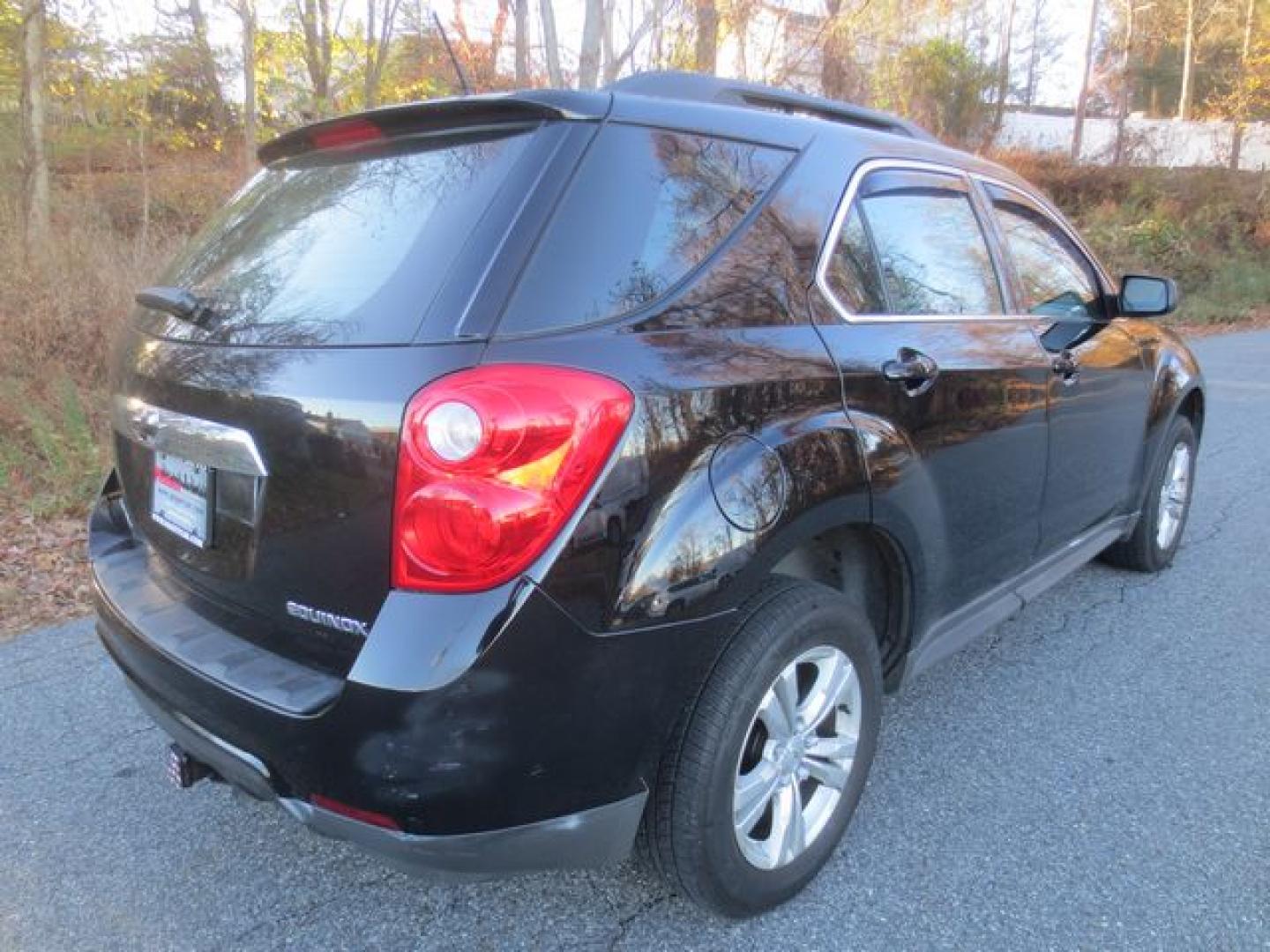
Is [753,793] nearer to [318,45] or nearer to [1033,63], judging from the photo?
[318,45]

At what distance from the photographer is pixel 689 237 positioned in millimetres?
2025

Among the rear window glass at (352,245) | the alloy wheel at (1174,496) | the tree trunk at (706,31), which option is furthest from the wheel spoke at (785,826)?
the tree trunk at (706,31)

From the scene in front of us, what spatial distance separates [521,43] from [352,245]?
37.9 feet

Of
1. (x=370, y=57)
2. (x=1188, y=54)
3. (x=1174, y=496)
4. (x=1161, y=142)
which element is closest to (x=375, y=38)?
(x=370, y=57)

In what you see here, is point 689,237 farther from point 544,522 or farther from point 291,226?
point 291,226

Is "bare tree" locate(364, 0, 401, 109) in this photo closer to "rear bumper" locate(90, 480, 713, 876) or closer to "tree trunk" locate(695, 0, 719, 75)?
"tree trunk" locate(695, 0, 719, 75)

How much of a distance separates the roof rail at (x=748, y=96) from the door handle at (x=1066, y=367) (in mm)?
829

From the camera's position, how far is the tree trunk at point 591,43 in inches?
391

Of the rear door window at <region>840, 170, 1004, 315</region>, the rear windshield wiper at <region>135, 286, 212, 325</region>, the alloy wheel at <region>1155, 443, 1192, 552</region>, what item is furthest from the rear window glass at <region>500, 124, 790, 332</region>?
the alloy wheel at <region>1155, 443, 1192, 552</region>

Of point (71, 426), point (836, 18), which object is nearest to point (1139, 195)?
point (836, 18)

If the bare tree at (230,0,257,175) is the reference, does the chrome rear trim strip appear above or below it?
below

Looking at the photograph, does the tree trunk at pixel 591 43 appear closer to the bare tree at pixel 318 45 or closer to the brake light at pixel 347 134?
the bare tree at pixel 318 45

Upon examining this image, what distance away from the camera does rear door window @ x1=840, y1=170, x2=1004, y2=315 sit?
252 cm

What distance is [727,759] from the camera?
1.96 meters
